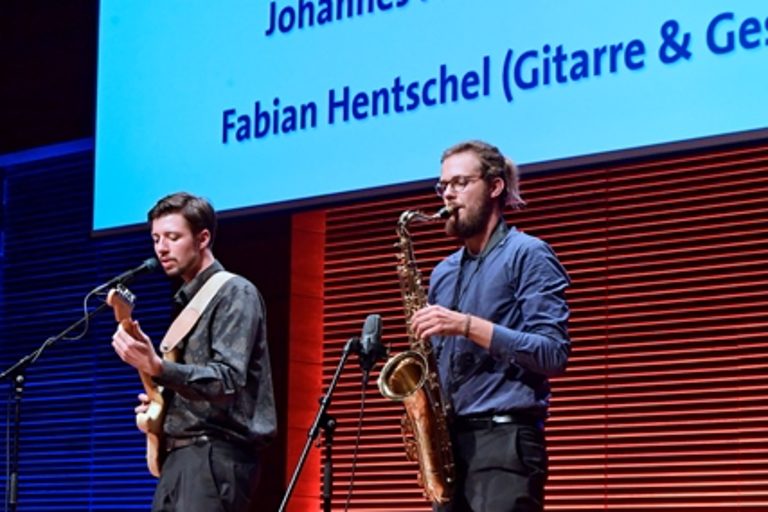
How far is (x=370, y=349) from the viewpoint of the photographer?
3791 mm

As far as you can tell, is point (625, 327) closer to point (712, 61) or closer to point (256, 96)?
point (712, 61)

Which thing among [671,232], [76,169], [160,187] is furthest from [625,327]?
[76,169]

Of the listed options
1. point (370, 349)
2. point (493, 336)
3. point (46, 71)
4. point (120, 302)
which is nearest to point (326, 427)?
point (370, 349)

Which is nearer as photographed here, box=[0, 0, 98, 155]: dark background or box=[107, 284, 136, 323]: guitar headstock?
box=[107, 284, 136, 323]: guitar headstock

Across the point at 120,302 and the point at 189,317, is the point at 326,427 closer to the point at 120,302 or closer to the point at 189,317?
the point at 189,317

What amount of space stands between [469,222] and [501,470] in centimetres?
66

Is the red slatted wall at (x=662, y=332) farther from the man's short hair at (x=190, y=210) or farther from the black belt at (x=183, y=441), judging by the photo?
the black belt at (x=183, y=441)

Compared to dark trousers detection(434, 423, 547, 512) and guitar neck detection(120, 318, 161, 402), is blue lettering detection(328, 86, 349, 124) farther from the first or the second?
dark trousers detection(434, 423, 547, 512)

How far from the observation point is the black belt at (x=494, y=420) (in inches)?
133

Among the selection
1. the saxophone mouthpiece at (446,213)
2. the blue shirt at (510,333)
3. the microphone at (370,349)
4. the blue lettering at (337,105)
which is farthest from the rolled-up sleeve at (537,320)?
A: the blue lettering at (337,105)

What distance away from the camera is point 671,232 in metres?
4.98

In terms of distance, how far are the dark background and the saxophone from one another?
3.47m

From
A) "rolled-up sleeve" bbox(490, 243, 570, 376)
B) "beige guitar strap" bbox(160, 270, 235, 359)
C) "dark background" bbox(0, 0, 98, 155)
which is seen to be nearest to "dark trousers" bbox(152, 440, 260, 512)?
"beige guitar strap" bbox(160, 270, 235, 359)

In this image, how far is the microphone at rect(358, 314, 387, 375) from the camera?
12.4ft
